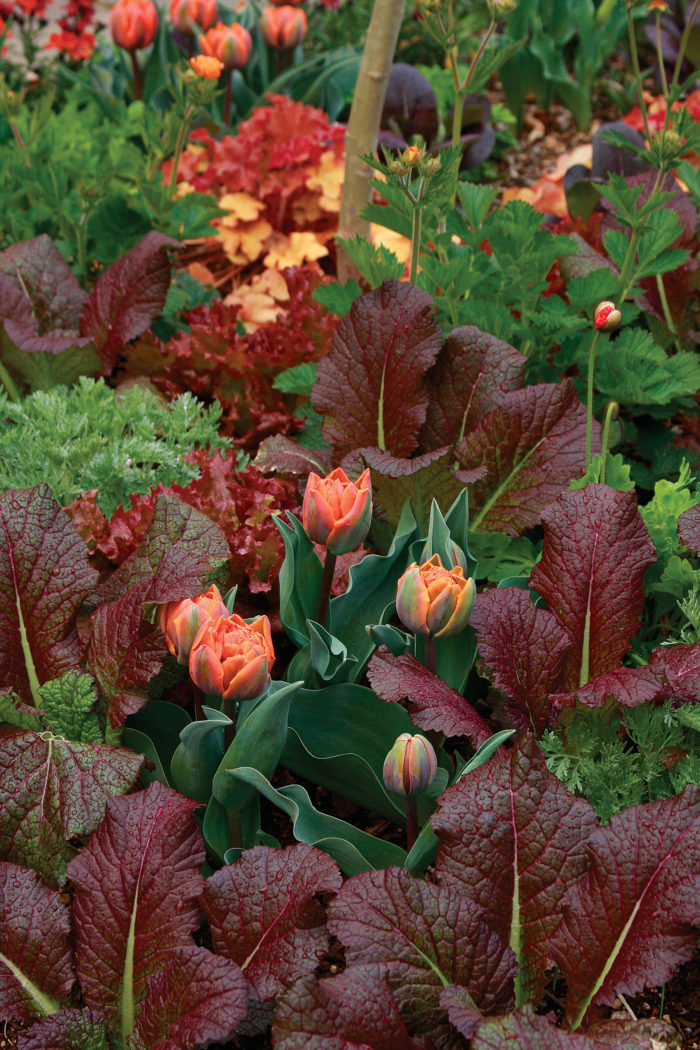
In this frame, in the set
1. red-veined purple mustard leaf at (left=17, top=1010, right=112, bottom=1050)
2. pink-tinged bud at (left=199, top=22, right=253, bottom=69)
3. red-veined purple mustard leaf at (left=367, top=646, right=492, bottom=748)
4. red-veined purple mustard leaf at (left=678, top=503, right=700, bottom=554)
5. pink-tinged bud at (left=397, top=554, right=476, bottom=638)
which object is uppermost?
pink-tinged bud at (left=199, top=22, right=253, bottom=69)

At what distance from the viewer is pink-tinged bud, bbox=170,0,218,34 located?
3.20m

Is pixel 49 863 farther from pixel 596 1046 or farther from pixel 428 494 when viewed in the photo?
pixel 428 494

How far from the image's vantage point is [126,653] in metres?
1.38

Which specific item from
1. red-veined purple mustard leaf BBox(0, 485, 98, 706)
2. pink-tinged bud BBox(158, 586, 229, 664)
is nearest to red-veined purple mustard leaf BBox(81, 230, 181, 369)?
red-veined purple mustard leaf BBox(0, 485, 98, 706)

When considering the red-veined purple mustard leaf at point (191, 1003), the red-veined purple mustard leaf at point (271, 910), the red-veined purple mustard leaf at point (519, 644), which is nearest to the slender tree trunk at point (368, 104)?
the red-veined purple mustard leaf at point (519, 644)

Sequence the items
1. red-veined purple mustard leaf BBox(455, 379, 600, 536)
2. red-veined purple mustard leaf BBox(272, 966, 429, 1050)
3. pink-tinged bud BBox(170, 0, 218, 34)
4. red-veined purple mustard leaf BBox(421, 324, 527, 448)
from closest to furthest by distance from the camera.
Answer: red-veined purple mustard leaf BBox(272, 966, 429, 1050)
red-veined purple mustard leaf BBox(455, 379, 600, 536)
red-veined purple mustard leaf BBox(421, 324, 527, 448)
pink-tinged bud BBox(170, 0, 218, 34)

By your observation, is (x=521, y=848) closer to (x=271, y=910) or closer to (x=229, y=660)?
(x=271, y=910)

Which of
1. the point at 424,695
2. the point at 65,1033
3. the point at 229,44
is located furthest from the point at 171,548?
the point at 229,44

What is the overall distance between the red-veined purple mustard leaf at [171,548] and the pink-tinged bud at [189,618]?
0.12 m

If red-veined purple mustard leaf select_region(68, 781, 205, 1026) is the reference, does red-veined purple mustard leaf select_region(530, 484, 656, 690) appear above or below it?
above

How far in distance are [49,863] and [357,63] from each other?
311cm

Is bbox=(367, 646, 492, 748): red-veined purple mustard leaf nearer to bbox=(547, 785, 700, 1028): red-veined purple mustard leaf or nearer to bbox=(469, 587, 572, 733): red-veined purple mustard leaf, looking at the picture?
bbox=(469, 587, 572, 733): red-veined purple mustard leaf

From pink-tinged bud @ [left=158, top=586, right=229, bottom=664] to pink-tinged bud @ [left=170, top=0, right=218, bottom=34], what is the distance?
8.42 feet

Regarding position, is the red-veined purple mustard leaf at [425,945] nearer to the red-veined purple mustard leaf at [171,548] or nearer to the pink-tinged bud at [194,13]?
the red-veined purple mustard leaf at [171,548]
